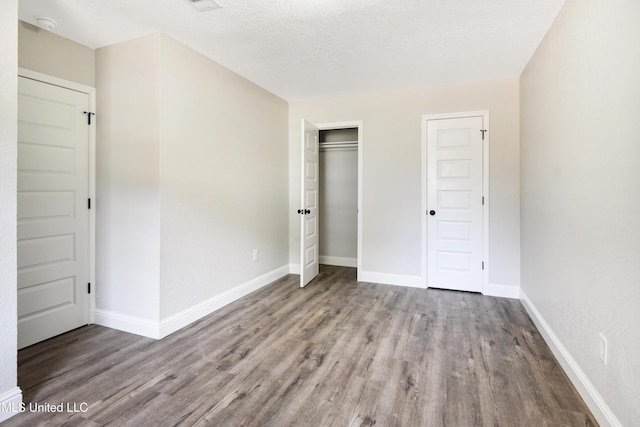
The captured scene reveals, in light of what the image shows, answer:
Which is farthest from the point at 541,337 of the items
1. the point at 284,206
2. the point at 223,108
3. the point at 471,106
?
the point at 223,108

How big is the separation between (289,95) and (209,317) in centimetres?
300

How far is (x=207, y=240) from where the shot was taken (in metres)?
3.09

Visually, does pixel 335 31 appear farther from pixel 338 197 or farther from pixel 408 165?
pixel 338 197

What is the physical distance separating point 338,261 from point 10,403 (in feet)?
13.7

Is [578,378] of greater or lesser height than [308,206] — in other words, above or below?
below

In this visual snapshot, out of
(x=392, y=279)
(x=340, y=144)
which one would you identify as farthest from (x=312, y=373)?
(x=340, y=144)

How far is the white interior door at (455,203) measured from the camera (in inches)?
147

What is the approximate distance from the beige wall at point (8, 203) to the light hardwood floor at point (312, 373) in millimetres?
261

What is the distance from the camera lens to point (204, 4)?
85.7 inches

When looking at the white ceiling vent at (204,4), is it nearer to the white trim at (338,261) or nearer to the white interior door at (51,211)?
the white interior door at (51,211)

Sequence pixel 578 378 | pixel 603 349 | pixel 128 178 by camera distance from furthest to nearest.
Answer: pixel 128 178, pixel 578 378, pixel 603 349

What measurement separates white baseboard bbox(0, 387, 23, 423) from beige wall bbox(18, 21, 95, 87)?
2.25 meters

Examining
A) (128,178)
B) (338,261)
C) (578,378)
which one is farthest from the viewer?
(338,261)

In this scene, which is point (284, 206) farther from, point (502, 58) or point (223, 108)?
point (502, 58)
